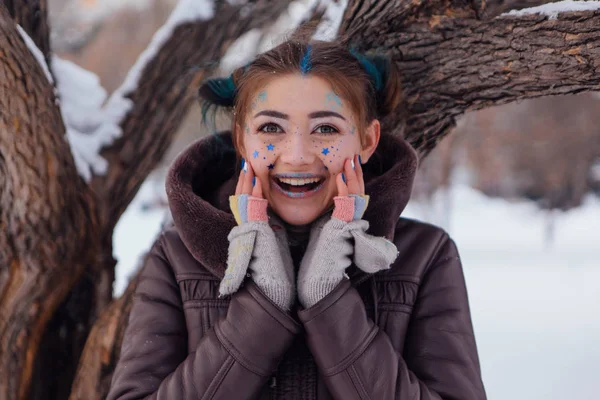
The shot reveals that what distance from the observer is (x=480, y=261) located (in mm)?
9797

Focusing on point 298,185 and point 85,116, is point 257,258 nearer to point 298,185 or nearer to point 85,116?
point 298,185

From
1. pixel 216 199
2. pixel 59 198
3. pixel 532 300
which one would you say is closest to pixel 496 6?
pixel 216 199

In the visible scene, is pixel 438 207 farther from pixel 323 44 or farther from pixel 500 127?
pixel 323 44

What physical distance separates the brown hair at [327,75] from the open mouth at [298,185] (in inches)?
10.3

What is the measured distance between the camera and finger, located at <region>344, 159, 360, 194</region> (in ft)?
5.64

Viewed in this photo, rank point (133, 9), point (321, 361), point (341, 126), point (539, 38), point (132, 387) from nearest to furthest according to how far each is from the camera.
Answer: point (321, 361)
point (132, 387)
point (341, 126)
point (539, 38)
point (133, 9)

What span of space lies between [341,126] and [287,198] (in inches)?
11.6

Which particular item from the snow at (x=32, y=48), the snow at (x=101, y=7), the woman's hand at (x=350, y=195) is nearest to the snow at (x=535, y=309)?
the woman's hand at (x=350, y=195)

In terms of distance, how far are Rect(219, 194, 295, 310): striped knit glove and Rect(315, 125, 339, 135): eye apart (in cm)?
29

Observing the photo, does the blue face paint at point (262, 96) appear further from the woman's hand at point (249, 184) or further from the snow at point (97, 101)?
the snow at point (97, 101)

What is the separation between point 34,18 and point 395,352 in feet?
6.89

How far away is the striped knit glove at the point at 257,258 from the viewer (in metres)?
1.59

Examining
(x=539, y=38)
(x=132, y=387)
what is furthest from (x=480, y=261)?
(x=132, y=387)

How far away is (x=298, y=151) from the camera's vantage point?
1.70 m
